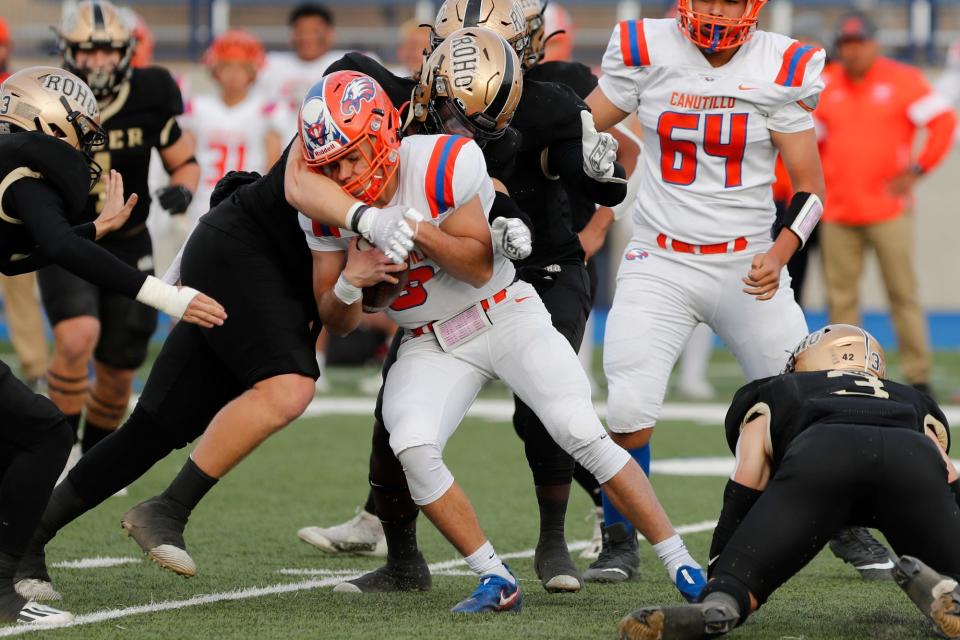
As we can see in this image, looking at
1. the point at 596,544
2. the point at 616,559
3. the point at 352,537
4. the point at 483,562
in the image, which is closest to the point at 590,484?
the point at 596,544

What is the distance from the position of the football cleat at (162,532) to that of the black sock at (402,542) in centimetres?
67

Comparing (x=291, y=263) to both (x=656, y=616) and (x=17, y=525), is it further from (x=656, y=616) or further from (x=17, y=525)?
(x=656, y=616)

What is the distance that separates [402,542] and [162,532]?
779mm

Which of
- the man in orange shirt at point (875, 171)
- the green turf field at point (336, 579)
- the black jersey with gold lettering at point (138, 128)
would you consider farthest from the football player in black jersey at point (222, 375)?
the man in orange shirt at point (875, 171)

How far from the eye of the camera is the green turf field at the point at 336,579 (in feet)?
13.0

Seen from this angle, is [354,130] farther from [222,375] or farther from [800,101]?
[800,101]

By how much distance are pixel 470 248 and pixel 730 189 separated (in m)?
1.24

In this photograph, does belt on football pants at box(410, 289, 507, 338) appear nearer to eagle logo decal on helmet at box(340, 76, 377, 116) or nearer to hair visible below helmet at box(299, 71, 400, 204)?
hair visible below helmet at box(299, 71, 400, 204)

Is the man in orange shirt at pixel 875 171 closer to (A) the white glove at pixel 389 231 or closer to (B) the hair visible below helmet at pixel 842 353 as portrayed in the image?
(B) the hair visible below helmet at pixel 842 353

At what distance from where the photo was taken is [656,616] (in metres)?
3.56

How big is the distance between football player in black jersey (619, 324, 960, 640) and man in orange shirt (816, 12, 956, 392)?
5.75 m

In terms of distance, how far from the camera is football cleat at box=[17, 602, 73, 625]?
396cm

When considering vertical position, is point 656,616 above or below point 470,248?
below

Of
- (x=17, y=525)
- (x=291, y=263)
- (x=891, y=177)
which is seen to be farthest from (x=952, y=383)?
(x=17, y=525)
